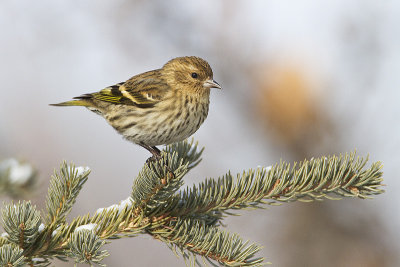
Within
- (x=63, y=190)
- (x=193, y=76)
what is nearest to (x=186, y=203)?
(x=63, y=190)

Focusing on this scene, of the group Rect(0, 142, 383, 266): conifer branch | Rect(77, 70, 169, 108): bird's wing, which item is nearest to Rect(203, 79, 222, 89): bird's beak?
Rect(77, 70, 169, 108): bird's wing

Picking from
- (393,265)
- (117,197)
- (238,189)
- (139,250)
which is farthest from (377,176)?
(117,197)

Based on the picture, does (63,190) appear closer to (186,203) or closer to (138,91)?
(186,203)

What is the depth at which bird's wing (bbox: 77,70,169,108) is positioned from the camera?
4.12 m

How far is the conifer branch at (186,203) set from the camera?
2299 mm

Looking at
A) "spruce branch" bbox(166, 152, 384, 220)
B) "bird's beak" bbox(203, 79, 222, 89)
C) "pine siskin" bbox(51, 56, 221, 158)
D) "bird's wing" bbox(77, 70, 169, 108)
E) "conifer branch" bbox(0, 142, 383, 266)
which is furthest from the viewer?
"bird's wing" bbox(77, 70, 169, 108)

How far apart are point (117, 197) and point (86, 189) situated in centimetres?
37

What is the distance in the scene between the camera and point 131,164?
642 centimetres

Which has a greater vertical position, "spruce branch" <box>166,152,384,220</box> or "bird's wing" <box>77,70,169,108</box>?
"bird's wing" <box>77,70,169,108</box>

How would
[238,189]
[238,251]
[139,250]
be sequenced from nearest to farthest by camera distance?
[238,251] < [238,189] < [139,250]

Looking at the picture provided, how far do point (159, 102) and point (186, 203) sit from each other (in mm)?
1553

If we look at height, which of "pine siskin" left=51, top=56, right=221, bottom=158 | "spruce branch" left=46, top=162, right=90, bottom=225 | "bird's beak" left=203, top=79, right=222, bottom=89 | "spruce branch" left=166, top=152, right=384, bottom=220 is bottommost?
"spruce branch" left=46, top=162, right=90, bottom=225

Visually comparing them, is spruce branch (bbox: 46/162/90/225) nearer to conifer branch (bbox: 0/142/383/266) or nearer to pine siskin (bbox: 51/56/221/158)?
conifer branch (bbox: 0/142/383/266)

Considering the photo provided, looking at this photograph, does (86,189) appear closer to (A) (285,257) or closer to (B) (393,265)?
(A) (285,257)
